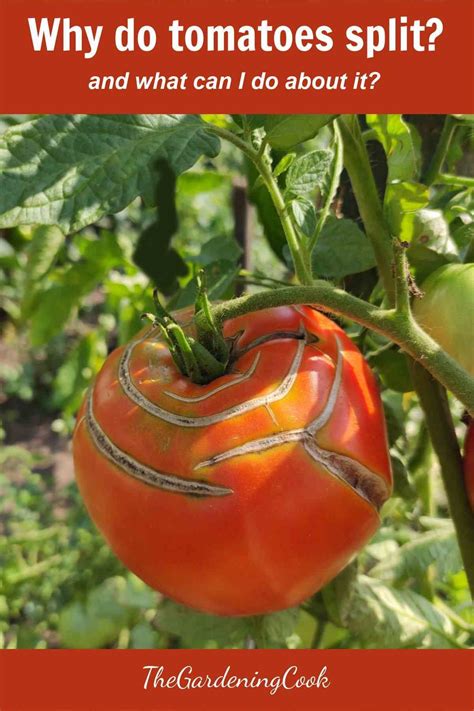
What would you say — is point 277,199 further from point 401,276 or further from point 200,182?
point 200,182

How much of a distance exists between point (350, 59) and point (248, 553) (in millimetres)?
434

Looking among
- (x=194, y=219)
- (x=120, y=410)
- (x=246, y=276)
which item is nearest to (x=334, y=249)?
(x=246, y=276)

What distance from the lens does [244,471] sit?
1.56 ft

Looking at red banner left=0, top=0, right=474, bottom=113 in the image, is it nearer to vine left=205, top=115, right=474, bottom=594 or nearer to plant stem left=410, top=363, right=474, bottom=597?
vine left=205, top=115, right=474, bottom=594

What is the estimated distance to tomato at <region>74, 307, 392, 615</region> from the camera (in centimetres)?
48

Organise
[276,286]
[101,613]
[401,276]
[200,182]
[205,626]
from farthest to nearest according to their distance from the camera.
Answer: [101,613] < [200,182] < [205,626] < [276,286] < [401,276]

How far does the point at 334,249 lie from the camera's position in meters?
0.65

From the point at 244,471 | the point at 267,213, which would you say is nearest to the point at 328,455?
the point at 244,471

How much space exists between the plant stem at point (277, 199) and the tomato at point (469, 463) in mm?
163

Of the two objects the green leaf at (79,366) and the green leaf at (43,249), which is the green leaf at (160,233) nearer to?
the green leaf at (43,249)

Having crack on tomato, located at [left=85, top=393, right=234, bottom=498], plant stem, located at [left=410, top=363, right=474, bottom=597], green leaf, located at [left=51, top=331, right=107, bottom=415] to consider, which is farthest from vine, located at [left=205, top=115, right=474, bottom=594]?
green leaf, located at [left=51, top=331, right=107, bottom=415]

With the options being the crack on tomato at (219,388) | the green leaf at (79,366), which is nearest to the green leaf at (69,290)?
the green leaf at (79,366)

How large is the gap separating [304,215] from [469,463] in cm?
22

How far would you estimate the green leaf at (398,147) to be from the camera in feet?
1.94
